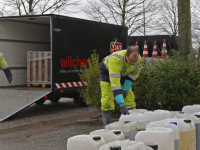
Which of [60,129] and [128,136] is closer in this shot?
[128,136]

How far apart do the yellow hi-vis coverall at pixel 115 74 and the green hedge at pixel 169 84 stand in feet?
5.94

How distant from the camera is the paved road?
7137 millimetres

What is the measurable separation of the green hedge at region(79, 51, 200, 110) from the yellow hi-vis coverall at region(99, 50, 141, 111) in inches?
71.3

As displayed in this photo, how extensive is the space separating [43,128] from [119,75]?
3.46 m

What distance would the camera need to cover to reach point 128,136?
14.1ft

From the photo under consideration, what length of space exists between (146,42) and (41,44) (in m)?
6.06

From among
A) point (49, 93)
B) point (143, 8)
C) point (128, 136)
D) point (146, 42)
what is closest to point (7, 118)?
point (49, 93)

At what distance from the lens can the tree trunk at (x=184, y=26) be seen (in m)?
9.83

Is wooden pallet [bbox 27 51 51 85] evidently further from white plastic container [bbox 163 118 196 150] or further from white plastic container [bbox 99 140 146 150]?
white plastic container [bbox 99 140 146 150]

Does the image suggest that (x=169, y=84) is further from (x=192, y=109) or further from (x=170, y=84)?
(x=192, y=109)

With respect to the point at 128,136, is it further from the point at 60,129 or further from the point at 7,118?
the point at 7,118

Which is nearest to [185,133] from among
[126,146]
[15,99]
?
[126,146]

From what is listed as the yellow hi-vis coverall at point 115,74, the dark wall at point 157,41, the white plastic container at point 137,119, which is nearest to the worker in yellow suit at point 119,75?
the yellow hi-vis coverall at point 115,74

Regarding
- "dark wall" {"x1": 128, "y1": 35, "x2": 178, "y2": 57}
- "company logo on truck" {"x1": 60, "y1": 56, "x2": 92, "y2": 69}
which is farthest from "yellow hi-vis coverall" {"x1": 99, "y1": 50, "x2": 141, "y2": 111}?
"dark wall" {"x1": 128, "y1": 35, "x2": 178, "y2": 57}
